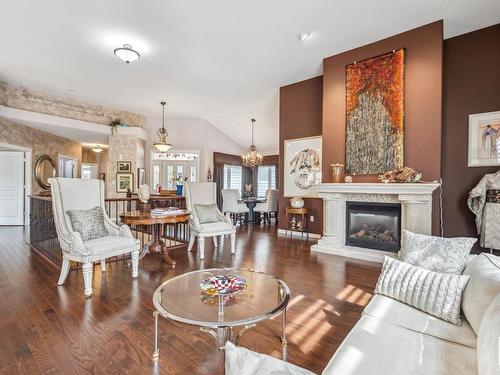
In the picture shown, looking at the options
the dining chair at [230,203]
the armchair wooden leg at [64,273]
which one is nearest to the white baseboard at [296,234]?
the dining chair at [230,203]

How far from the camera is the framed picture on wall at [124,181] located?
24.8ft

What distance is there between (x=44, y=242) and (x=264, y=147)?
7.07 metres

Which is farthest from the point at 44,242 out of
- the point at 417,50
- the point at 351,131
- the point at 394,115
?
the point at 417,50

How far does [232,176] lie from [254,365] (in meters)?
9.06

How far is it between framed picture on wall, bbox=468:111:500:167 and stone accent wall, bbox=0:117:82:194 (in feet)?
30.6

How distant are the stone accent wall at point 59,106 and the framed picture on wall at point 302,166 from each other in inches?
204

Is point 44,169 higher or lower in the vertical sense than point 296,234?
higher

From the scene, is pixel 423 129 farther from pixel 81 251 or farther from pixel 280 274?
pixel 81 251

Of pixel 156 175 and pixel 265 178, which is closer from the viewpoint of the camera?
pixel 156 175

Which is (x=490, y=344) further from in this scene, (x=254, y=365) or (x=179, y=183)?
(x=179, y=183)

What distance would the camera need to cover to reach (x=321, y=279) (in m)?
3.02

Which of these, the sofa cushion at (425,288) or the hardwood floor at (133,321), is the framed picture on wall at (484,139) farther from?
the sofa cushion at (425,288)

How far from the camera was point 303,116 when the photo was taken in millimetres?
5547

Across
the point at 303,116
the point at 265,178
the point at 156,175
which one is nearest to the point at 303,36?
the point at 303,116
